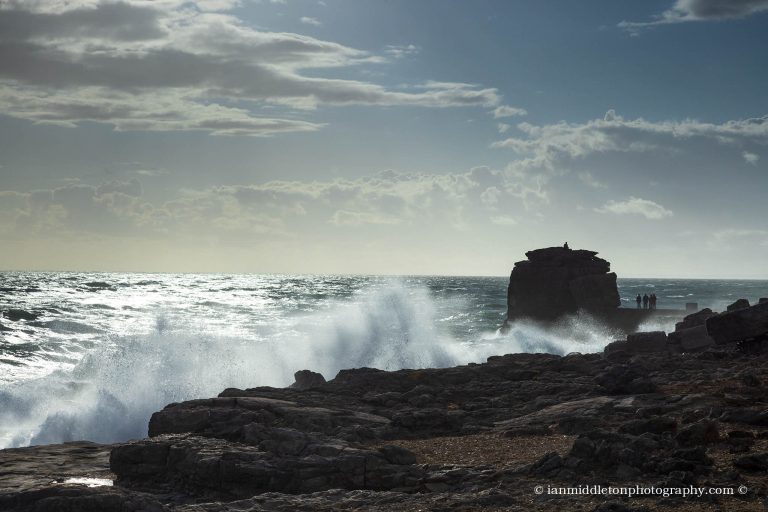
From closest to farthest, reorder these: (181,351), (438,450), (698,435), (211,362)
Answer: (698,435) < (438,450) < (211,362) < (181,351)

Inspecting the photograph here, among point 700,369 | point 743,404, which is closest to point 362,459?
point 743,404

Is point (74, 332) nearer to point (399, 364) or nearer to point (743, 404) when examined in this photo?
point (399, 364)

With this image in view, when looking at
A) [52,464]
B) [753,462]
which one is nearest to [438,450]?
[753,462]

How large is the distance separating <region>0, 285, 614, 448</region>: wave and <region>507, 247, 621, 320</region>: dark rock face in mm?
1235

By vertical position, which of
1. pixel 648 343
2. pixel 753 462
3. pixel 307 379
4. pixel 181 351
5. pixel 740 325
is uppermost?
pixel 740 325

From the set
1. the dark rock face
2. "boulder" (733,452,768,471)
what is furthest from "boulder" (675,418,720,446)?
the dark rock face

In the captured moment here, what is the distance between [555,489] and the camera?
10414mm

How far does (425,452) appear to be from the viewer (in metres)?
13.5

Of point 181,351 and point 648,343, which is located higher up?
point 648,343

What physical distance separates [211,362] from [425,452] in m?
21.7

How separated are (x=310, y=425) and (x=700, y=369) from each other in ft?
39.7

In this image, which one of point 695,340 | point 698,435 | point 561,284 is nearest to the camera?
point 698,435

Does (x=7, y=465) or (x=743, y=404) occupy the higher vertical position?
(x=743, y=404)

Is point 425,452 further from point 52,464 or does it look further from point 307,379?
point 307,379
